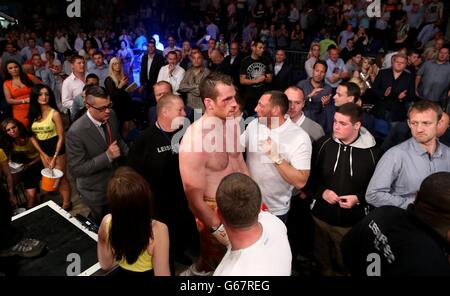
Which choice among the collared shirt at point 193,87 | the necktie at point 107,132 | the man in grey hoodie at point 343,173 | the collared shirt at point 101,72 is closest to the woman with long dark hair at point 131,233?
the necktie at point 107,132

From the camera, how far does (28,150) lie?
11.8ft

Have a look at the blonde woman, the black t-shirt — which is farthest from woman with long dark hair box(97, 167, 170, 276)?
the blonde woman

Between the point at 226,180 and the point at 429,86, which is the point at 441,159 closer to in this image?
the point at 226,180

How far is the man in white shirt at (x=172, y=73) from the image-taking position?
17.8 feet

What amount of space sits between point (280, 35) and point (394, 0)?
3012mm

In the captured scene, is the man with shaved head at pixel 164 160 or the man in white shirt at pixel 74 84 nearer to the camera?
the man with shaved head at pixel 164 160

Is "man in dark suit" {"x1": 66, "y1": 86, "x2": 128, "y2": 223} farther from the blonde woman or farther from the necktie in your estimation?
the blonde woman

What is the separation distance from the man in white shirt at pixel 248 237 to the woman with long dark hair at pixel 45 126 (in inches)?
103

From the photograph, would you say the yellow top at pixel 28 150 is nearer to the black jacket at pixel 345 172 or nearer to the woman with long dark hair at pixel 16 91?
the woman with long dark hair at pixel 16 91

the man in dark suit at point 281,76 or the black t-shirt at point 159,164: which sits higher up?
the man in dark suit at point 281,76

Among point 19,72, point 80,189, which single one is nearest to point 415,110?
point 80,189

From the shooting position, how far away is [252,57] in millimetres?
5438

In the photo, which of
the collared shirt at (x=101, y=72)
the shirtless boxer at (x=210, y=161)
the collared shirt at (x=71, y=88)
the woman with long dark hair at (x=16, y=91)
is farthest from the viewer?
the collared shirt at (x=101, y=72)

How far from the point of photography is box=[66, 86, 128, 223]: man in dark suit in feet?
9.27
